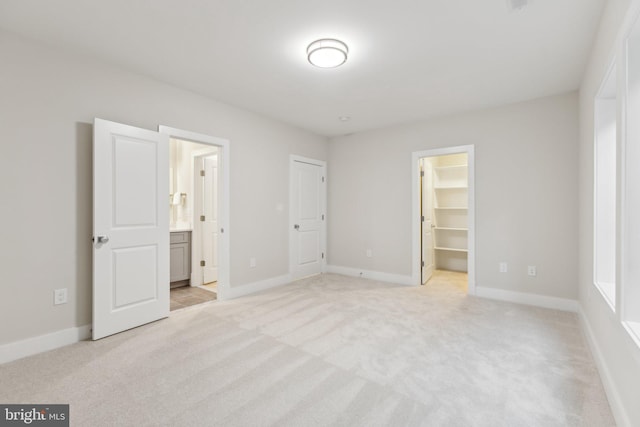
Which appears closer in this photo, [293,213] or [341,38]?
[341,38]

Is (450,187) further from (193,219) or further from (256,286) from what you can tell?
(193,219)

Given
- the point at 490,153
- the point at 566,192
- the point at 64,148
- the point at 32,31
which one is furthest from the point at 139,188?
the point at 566,192

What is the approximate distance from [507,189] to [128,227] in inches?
175

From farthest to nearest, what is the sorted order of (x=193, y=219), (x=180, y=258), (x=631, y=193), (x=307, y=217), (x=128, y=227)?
(x=307, y=217), (x=193, y=219), (x=180, y=258), (x=128, y=227), (x=631, y=193)

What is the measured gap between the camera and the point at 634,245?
150cm

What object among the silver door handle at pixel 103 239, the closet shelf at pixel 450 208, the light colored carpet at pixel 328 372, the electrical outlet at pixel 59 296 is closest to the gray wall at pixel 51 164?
the electrical outlet at pixel 59 296

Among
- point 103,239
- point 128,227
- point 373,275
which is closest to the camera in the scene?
point 103,239

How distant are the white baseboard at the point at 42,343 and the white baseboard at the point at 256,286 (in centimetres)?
152

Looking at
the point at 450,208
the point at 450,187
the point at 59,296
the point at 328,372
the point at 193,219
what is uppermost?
the point at 450,187

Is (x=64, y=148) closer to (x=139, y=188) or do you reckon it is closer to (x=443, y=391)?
(x=139, y=188)

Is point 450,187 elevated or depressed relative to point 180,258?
elevated

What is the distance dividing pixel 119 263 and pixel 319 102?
287 centimetres

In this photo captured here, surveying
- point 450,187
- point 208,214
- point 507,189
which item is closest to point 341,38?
point 507,189

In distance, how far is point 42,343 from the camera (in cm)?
246
